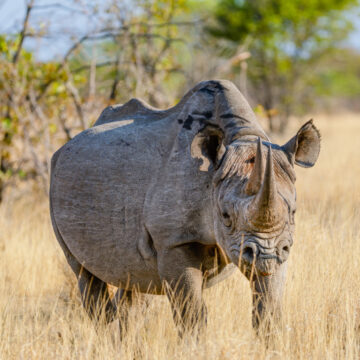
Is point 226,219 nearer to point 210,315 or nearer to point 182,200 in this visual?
point 182,200

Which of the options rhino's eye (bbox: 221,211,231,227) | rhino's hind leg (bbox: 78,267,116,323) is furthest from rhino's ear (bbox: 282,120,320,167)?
rhino's hind leg (bbox: 78,267,116,323)

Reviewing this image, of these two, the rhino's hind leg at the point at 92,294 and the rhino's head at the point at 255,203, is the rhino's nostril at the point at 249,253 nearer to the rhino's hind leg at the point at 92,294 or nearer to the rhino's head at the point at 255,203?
the rhino's head at the point at 255,203

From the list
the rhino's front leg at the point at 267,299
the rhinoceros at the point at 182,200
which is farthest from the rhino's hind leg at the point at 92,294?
the rhino's front leg at the point at 267,299

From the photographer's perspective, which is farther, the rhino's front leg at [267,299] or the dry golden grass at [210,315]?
the dry golden grass at [210,315]

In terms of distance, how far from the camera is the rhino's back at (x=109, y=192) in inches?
159

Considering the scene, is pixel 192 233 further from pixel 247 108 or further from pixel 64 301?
pixel 64 301

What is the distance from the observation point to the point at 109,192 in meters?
4.17

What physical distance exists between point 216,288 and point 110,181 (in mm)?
995

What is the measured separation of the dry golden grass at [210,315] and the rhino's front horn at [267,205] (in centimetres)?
59

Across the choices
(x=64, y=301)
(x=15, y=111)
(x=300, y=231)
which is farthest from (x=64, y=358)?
(x=15, y=111)

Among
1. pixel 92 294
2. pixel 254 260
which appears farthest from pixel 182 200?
pixel 92 294

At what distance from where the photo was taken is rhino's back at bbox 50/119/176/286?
4047mm

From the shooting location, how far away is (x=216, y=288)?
14.6 ft

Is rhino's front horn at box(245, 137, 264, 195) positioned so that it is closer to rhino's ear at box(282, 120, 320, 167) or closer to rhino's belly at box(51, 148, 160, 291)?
rhino's ear at box(282, 120, 320, 167)
